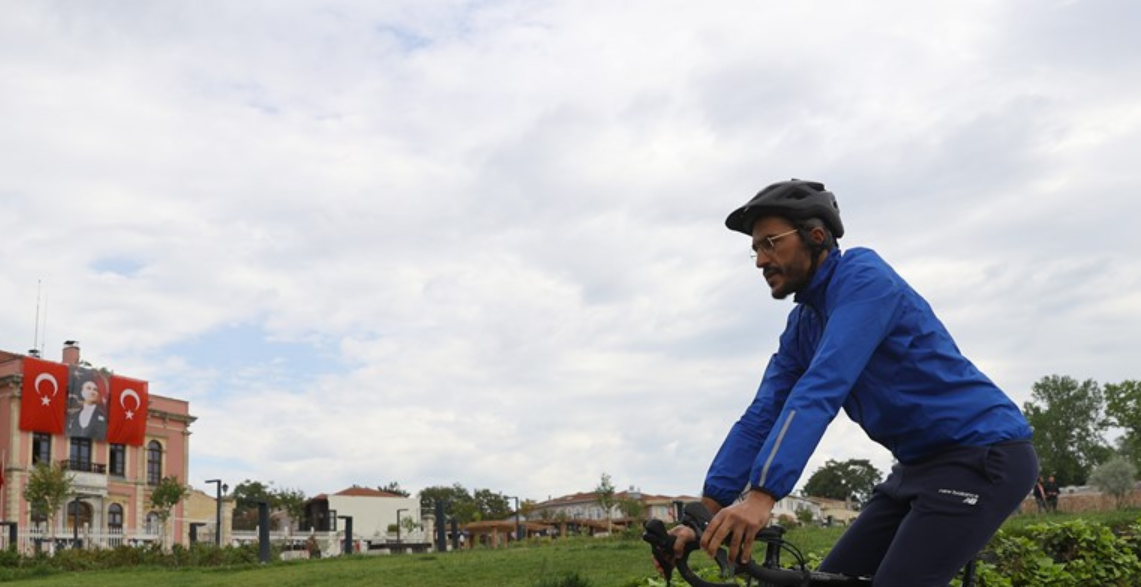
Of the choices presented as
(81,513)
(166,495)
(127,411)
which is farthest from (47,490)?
(127,411)

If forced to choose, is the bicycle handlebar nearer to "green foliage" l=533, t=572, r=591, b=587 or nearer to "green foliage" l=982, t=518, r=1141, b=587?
"green foliage" l=533, t=572, r=591, b=587

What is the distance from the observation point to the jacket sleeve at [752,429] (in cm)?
370

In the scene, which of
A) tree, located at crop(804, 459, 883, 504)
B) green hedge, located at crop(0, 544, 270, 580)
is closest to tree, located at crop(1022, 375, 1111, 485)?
tree, located at crop(804, 459, 883, 504)

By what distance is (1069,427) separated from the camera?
11288cm

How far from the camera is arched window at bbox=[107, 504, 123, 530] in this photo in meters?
66.3

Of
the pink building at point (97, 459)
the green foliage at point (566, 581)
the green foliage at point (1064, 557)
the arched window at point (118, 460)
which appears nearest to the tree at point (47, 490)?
the pink building at point (97, 459)

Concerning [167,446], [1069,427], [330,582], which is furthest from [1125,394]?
[330,582]

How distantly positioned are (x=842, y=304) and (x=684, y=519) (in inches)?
31.2

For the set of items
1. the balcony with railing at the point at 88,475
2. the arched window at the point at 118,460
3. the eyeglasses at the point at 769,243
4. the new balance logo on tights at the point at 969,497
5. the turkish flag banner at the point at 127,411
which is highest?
the turkish flag banner at the point at 127,411

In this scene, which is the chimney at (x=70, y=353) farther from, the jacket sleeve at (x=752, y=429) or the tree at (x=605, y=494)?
the jacket sleeve at (x=752, y=429)

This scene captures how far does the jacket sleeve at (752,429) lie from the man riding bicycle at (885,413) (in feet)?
0.03

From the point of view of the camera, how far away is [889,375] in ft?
11.1

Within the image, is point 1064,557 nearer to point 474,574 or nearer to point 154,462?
point 474,574

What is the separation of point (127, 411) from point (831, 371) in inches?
2728
